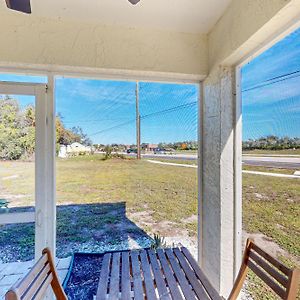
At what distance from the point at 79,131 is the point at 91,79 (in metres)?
0.48

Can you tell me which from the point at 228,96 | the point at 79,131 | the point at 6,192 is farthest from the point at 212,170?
the point at 6,192

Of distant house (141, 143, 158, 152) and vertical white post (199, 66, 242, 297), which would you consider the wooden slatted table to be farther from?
distant house (141, 143, 158, 152)

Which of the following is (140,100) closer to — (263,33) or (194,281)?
(263,33)

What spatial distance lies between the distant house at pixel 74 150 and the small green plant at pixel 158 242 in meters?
1.02

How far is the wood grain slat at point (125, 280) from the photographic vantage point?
4.06 ft

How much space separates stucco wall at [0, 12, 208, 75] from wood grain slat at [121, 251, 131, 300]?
1500mm

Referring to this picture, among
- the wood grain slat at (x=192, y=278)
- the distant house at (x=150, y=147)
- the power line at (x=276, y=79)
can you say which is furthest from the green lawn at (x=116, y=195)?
the power line at (x=276, y=79)

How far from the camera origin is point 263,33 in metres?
1.31

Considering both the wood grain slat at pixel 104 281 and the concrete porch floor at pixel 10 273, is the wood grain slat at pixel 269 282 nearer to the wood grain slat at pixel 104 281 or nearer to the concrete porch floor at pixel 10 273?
the wood grain slat at pixel 104 281

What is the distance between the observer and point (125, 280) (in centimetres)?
138

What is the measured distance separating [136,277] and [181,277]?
0.95ft

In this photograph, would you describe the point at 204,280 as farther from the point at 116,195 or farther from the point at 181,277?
the point at 116,195

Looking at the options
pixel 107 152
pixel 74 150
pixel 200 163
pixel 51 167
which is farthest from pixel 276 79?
pixel 51 167

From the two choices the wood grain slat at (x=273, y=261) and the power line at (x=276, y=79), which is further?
the power line at (x=276, y=79)
